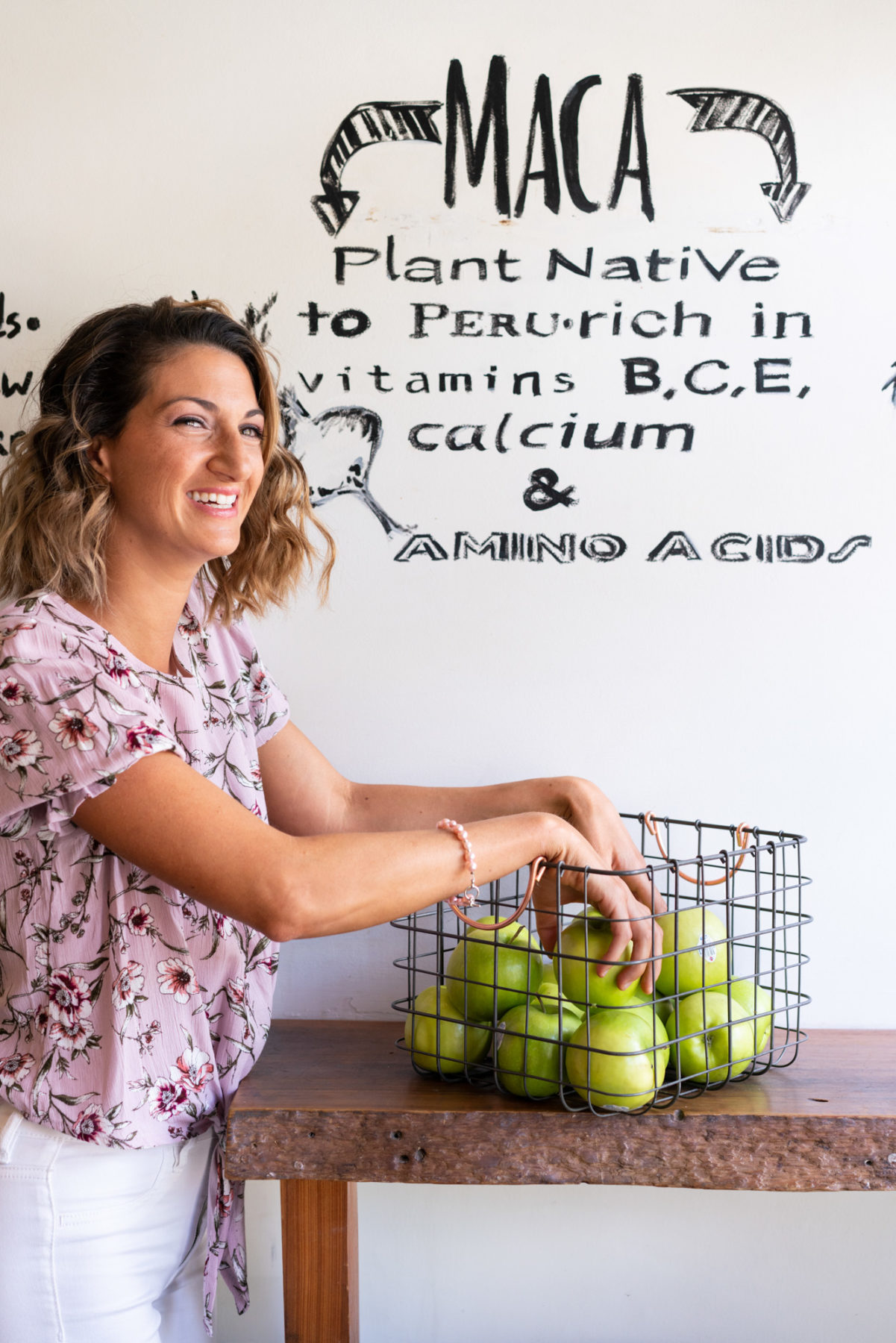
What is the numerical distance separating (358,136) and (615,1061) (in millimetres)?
1132

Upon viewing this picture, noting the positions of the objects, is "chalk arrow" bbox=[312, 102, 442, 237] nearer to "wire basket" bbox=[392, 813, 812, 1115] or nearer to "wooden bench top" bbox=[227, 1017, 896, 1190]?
"wire basket" bbox=[392, 813, 812, 1115]

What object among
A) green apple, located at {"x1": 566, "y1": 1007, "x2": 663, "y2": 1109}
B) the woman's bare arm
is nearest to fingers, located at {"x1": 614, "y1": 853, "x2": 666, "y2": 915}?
green apple, located at {"x1": 566, "y1": 1007, "x2": 663, "y2": 1109}

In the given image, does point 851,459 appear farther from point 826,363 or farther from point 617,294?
point 617,294

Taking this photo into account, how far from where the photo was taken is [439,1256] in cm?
136

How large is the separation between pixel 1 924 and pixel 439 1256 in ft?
2.45

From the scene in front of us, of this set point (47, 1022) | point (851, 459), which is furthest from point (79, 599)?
point (851, 459)

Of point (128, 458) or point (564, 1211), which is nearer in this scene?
point (128, 458)

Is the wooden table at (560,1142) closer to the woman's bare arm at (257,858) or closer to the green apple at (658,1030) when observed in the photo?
the green apple at (658,1030)

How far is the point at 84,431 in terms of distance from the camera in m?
1.05

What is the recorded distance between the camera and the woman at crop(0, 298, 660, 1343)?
0.90 metres

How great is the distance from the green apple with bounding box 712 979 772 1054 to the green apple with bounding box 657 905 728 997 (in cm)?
2

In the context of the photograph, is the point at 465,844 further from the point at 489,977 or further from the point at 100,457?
the point at 100,457

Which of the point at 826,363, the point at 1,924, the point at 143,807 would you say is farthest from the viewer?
the point at 826,363

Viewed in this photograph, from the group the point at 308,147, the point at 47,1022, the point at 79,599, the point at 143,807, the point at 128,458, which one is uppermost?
the point at 308,147
